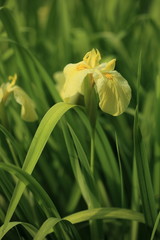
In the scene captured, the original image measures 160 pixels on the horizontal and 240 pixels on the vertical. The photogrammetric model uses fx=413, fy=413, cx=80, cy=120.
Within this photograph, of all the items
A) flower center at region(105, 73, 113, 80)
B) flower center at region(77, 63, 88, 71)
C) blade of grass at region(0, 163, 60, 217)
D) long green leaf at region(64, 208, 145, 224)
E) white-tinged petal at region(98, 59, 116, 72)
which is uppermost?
flower center at region(77, 63, 88, 71)

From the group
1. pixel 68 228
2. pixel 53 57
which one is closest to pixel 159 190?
pixel 68 228

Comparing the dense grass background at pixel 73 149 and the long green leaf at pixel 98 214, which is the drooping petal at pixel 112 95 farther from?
the long green leaf at pixel 98 214

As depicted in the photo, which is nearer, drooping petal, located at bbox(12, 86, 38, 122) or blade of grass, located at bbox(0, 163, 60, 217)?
blade of grass, located at bbox(0, 163, 60, 217)

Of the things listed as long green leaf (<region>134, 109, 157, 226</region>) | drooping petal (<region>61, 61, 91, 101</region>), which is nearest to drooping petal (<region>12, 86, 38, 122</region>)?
drooping petal (<region>61, 61, 91, 101</region>)

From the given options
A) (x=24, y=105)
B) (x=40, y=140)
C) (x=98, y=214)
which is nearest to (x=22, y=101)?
(x=24, y=105)

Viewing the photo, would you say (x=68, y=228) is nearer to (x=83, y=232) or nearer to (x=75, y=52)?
(x=83, y=232)

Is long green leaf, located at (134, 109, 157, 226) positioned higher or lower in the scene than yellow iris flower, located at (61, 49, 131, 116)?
lower

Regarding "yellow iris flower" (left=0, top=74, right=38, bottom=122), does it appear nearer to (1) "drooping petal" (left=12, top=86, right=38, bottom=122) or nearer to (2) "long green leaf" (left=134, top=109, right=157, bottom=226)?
(1) "drooping petal" (left=12, top=86, right=38, bottom=122)
